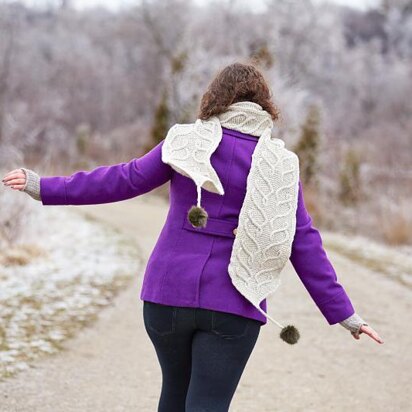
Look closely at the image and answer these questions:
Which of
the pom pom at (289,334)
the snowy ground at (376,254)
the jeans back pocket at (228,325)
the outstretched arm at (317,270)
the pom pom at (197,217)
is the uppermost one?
the pom pom at (197,217)

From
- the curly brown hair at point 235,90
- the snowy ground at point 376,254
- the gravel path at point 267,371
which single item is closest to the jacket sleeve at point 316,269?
the curly brown hair at point 235,90

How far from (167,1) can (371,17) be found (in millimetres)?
25563

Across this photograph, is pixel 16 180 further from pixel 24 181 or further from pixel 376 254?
pixel 376 254

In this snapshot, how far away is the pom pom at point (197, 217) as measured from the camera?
6.73 ft

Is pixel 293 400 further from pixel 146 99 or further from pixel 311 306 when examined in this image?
pixel 146 99

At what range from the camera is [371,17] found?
188 feet

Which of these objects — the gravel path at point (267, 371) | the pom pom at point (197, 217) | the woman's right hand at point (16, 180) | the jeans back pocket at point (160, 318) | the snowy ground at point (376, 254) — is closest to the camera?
the pom pom at point (197, 217)

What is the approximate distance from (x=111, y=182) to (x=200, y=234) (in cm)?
32

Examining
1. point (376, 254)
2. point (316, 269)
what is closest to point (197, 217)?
point (316, 269)

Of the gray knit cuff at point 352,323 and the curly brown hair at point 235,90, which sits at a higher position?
the curly brown hair at point 235,90

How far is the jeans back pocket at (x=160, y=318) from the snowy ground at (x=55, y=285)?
234cm

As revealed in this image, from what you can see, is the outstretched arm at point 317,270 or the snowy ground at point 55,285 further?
the snowy ground at point 55,285

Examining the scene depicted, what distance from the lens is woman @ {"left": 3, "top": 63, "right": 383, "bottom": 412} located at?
2137mm

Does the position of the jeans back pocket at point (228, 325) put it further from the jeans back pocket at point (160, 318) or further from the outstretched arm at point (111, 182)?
the outstretched arm at point (111, 182)
